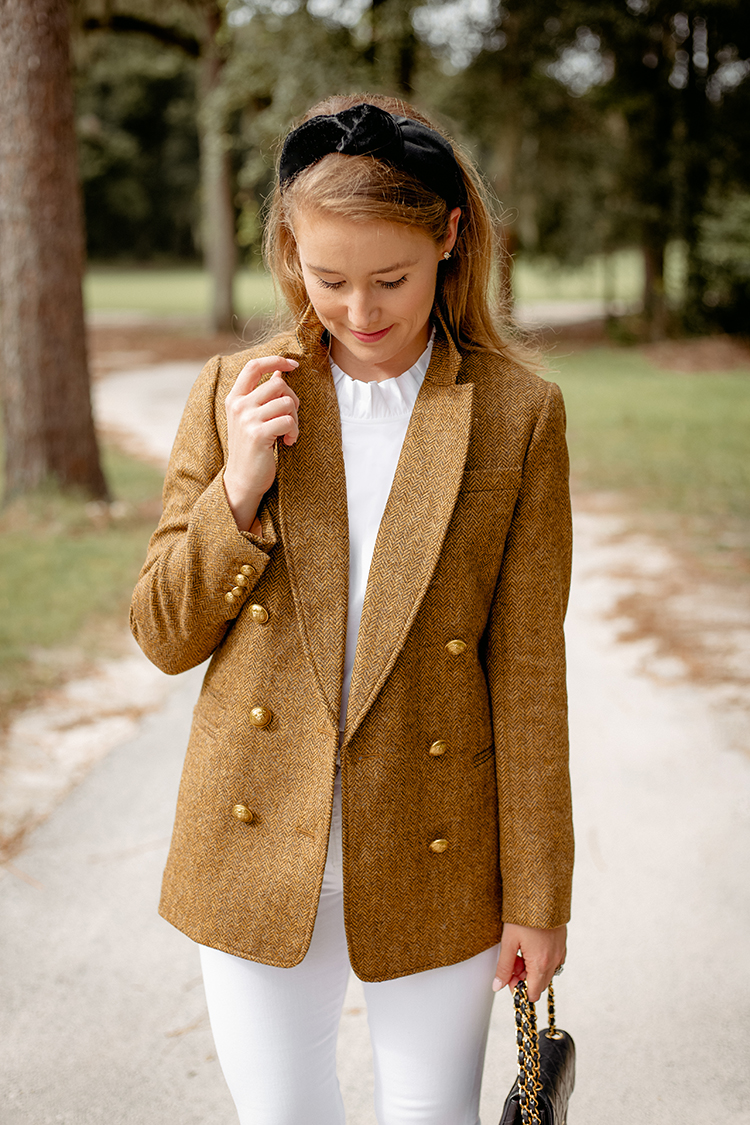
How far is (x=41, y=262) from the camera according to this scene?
6402 millimetres

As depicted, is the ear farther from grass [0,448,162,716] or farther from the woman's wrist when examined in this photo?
grass [0,448,162,716]

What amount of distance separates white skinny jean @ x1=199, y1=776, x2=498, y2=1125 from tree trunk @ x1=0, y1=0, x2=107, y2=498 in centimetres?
572

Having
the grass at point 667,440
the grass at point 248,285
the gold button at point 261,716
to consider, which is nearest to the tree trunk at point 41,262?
the grass at point 667,440

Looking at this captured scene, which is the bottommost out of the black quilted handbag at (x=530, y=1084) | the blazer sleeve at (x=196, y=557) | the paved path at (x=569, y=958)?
the paved path at (x=569, y=958)

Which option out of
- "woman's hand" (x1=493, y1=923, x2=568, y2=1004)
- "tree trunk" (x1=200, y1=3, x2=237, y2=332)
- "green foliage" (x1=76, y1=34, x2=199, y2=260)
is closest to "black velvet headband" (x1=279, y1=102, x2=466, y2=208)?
"woman's hand" (x1=493, y1=923, x2=568, y2=1004)

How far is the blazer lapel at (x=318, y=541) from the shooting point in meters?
1.44

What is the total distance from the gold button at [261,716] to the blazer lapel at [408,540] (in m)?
0.12

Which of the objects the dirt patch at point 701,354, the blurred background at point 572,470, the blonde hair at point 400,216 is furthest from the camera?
the dirt patch at point 701,354

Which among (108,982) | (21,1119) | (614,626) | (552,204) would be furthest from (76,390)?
(552,204)

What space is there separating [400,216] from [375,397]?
0.30m

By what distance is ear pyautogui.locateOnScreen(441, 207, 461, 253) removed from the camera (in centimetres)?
149

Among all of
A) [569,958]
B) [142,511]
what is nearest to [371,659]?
[569,958]

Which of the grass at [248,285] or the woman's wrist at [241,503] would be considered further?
the grass at [248,285]

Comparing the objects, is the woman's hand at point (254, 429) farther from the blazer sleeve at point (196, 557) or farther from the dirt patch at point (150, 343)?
the dirt patch at point (150, 343)
